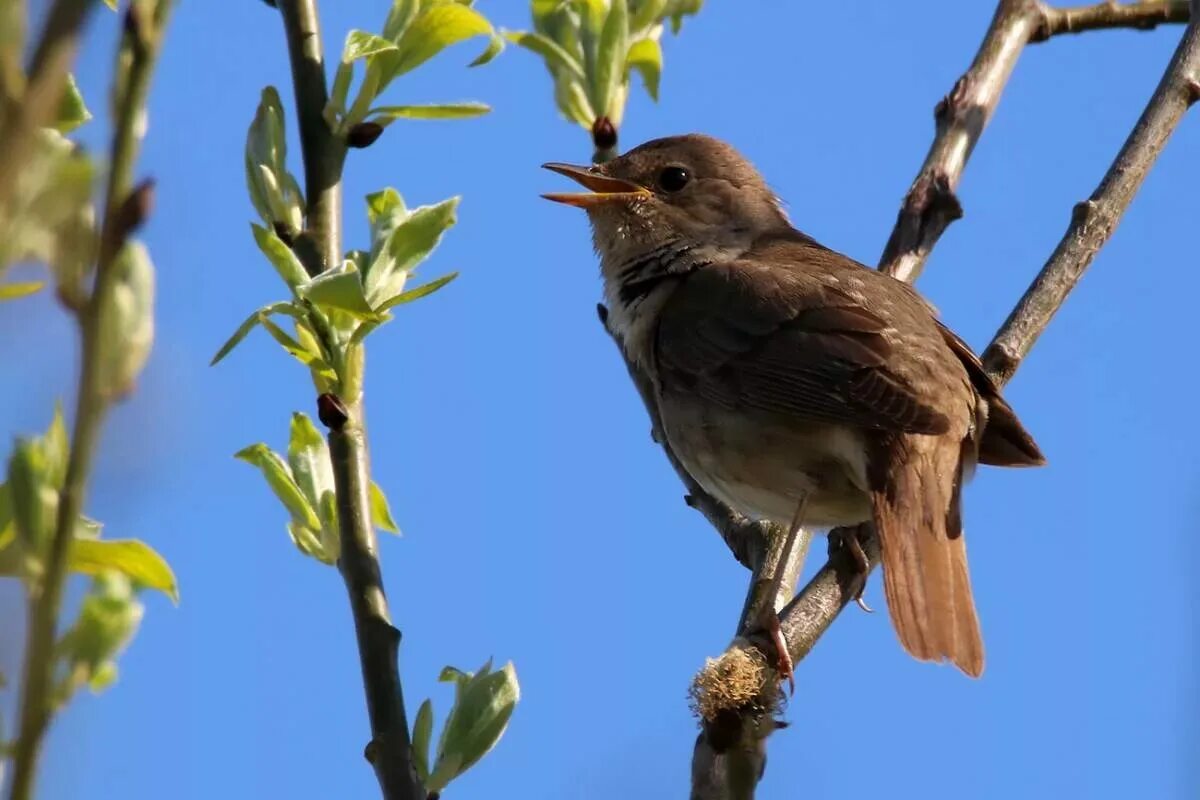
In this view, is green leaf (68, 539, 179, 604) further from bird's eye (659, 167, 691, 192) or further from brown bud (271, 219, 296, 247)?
bird's eye (659, 167, 691, 192)

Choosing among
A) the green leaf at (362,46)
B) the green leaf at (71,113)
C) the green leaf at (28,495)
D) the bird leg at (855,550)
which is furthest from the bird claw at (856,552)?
the green leaf at (28,495)

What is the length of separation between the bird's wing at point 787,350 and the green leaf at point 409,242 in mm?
2000

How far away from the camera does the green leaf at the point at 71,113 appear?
59.9 inches

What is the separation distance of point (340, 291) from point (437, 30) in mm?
556

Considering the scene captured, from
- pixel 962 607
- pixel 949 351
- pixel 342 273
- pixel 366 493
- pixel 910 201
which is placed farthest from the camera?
pixel 949 351

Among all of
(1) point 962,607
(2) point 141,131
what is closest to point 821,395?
(1) point 962,607

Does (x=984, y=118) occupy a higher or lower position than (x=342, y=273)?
higher

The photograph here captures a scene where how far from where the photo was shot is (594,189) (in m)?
5.27

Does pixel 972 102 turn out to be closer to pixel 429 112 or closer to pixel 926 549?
pixel 926 549

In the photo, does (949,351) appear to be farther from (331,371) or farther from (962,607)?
(331,371)

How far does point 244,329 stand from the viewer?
204cm

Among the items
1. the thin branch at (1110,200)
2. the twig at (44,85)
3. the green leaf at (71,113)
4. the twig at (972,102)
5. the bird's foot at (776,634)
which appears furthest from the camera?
the twig at (972,102)

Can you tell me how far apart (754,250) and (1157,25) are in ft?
5.10

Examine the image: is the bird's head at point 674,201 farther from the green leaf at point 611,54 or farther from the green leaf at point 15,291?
the green leaf at point 15,291
